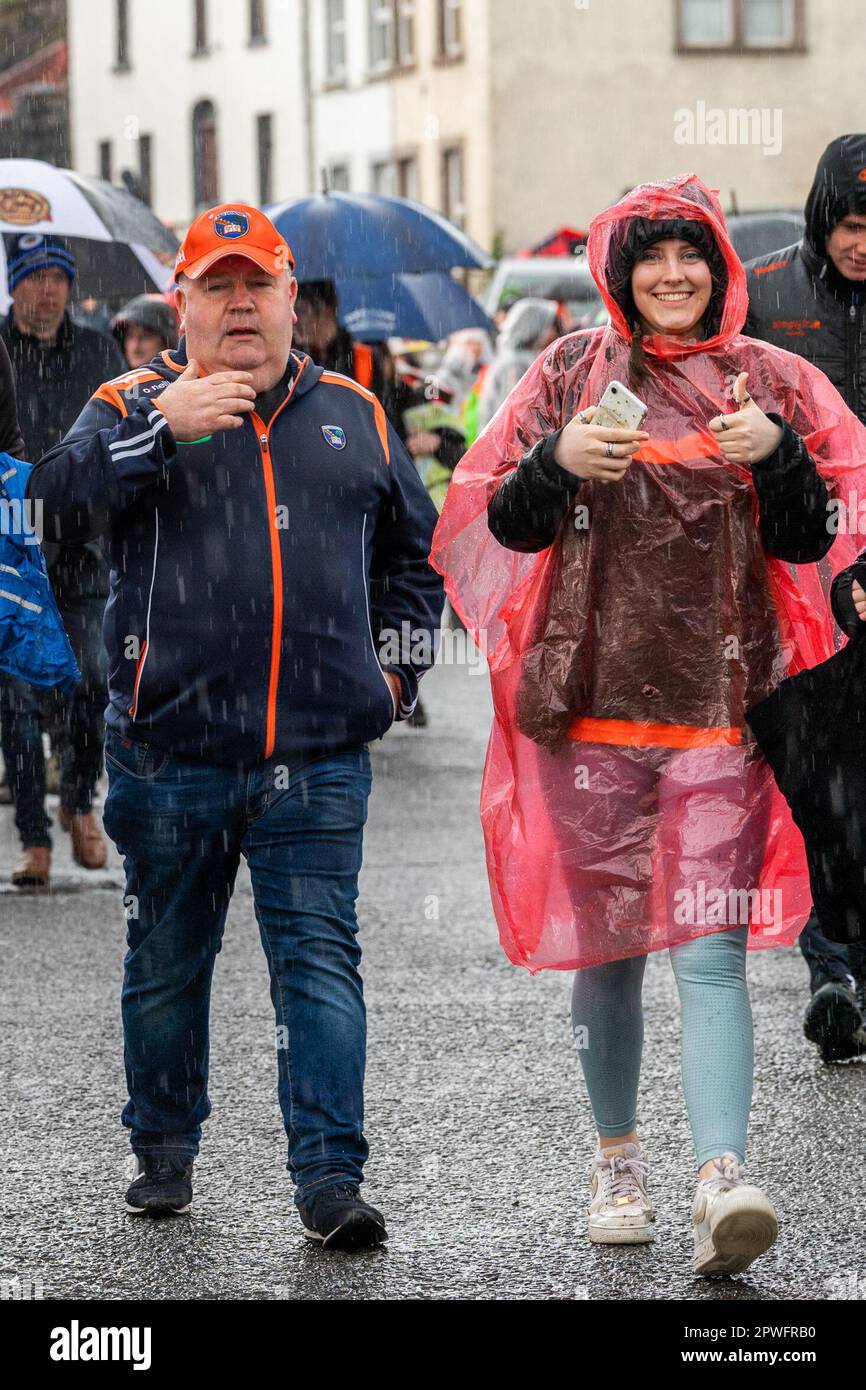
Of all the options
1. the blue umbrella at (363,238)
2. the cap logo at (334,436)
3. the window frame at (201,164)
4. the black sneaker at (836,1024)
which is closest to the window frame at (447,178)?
the window frame at (201,164)

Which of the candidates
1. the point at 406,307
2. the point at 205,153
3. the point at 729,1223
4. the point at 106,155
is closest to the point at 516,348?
the point at 406,307

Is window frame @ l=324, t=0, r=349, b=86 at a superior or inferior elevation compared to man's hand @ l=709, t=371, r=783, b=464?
superior

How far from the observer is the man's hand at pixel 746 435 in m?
4.75

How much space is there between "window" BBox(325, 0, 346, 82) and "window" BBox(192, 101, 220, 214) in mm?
5879

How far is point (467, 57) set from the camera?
41781 millimetres

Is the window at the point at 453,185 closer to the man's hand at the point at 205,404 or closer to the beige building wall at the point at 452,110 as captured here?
the beige building wall at the point at 452,110

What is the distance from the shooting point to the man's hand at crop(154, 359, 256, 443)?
486 centimetres

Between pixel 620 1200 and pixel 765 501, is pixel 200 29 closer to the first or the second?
pixel 765 501

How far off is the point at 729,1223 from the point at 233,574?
1.49 m

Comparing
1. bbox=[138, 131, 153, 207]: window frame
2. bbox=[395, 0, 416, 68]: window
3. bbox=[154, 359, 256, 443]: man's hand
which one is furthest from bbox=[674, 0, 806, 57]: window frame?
bbox=[154, 359, 256, 443]: man's hand

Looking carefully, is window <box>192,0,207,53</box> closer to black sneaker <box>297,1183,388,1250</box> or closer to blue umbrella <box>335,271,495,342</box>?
blue umbrella <box>335,271,495,342</box>

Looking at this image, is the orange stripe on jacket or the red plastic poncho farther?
the orange stripe on jacket

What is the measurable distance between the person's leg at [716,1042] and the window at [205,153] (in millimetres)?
49816

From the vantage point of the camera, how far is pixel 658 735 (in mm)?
4988
